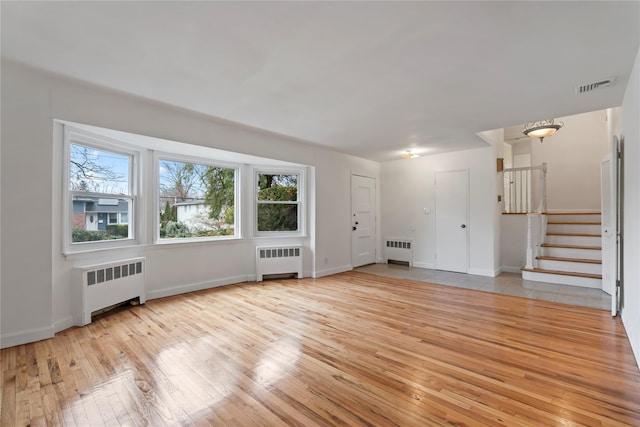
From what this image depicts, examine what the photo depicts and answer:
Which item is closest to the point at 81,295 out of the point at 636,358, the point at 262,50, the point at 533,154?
the point at 262,50

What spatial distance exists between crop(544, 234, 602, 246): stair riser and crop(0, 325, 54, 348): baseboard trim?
7.47 metres

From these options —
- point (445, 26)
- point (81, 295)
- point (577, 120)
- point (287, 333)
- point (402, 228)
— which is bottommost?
point (287, 333)

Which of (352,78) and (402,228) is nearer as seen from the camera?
(352,78)

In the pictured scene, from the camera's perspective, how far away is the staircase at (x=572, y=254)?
178 inches

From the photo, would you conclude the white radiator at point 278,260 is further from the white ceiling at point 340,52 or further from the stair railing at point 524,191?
the stair railing at point 524,191

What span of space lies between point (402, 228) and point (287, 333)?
4386 millimetres

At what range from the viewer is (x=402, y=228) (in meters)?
6.51

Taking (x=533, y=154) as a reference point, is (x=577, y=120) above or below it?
above

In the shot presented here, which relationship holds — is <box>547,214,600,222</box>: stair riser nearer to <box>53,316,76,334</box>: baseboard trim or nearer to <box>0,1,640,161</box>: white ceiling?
<box>0,1,640,161</box>: white ceiling

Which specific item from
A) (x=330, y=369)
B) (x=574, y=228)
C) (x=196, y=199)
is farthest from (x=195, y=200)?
(x=574, y=228)

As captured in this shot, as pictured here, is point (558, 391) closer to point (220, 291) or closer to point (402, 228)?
point (220, 291)

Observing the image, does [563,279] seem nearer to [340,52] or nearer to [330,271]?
[330,271]

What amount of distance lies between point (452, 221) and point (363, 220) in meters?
1.84

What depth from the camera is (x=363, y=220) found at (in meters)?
6.47
